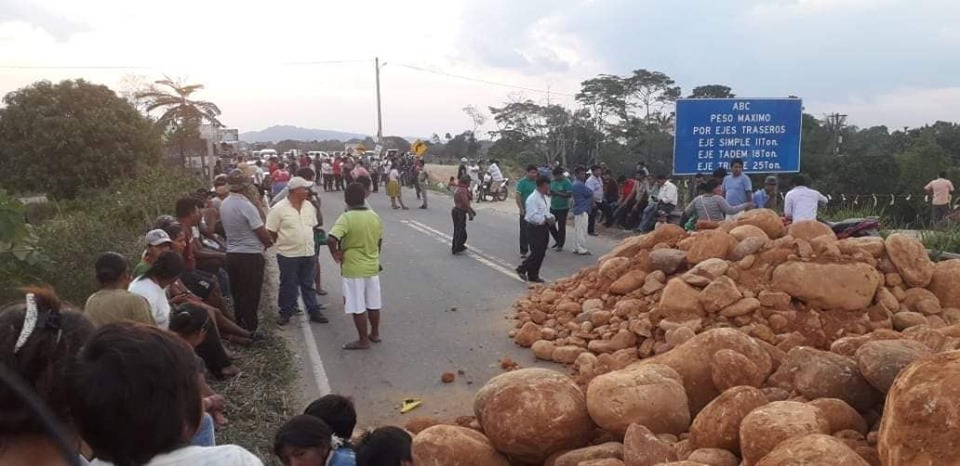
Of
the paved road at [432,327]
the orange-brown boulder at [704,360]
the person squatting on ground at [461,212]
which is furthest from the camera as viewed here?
the person squatting on ground at [461,212]

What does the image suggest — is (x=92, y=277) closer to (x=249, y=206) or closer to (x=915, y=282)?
(x=249, y=206)

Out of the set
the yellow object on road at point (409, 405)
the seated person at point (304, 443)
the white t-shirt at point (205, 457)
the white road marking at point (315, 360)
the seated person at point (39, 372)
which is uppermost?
the seated person at point (39, 372)

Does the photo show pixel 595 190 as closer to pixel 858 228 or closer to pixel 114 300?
pixel 858 228

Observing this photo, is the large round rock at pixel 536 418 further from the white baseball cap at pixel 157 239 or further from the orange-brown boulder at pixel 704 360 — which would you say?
the white baseball cap at pixel 157 239

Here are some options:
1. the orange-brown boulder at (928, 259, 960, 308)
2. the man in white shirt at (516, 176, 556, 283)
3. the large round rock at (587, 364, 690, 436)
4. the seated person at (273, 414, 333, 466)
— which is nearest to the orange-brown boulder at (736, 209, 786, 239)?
the orange-brown boulder at (928, 259, 960, 308)

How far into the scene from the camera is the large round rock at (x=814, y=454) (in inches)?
119

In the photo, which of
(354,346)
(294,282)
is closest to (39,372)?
(354,346)

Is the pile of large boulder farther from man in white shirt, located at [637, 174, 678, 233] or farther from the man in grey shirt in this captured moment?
man in white shirt, located at [637, 174, 678, 233]

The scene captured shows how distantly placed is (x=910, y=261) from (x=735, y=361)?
3.78 meters

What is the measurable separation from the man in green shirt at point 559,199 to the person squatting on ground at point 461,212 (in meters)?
1.44

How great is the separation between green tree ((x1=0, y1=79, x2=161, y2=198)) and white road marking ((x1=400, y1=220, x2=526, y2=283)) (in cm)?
675

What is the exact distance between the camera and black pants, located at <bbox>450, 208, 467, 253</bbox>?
12656 millimetres

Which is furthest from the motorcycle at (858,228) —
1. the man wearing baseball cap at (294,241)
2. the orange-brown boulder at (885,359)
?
the man wearing baseball cap at (294,241)

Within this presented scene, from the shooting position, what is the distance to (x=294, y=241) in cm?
769
